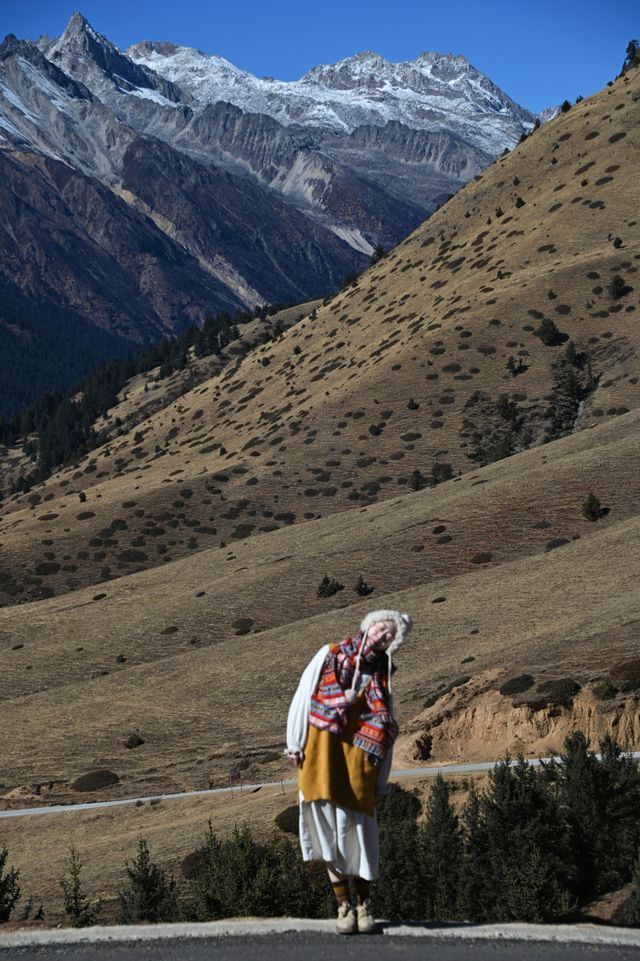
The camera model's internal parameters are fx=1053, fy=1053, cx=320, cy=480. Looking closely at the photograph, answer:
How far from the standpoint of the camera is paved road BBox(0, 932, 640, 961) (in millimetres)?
10234

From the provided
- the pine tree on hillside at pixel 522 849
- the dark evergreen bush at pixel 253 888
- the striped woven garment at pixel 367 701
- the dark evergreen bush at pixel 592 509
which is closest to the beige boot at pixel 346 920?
the striped woven garment at pixel 367 701

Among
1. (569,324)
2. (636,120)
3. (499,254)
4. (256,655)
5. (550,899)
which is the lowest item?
(550,899)

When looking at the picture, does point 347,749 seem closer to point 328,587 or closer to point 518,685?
point 518,685

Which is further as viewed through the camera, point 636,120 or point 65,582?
point 636,120

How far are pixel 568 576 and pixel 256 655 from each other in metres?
14.7

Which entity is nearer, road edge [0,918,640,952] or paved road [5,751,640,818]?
road edge [0,918,640,952]

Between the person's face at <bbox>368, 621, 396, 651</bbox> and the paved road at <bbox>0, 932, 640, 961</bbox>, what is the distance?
2.99m

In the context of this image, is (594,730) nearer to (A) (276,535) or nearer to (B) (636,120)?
(A) (276,535)

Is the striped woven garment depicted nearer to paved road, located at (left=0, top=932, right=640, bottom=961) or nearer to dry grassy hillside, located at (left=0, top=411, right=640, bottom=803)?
paved road, located at (left=0, top=932, right=640, bottom=961)

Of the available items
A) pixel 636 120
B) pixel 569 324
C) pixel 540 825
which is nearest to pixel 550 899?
pixel 540 825

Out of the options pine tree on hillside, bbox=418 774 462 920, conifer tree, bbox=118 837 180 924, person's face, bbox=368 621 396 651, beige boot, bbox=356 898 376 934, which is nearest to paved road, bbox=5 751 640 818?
pine tree on hillside, bbox=418 774 462 920

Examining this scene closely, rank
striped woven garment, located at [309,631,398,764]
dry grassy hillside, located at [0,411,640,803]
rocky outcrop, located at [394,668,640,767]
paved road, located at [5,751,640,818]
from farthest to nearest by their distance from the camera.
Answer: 1. dry grassy hillside, located at [0,411,640,803]
2. paved road, located at [5,751,640,818]
3. rocky outcrop, located at [394,668,640,767]
4. striped woven garment, located at [309,631,398,764]

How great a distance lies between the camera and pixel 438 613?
158 ft

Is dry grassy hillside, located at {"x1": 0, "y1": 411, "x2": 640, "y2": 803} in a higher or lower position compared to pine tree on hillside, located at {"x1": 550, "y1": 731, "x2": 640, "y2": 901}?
higher
